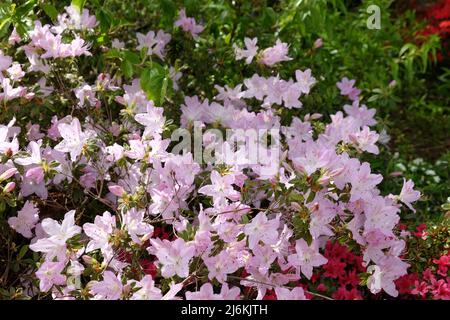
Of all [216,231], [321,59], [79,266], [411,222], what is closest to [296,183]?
[216,231]

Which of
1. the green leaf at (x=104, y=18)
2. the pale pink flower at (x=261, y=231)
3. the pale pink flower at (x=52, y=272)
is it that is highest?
the green leaf at (x=104, y=18)

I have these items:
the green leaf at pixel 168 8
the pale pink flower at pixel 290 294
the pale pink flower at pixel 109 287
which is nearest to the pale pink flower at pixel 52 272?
the pale pink flower at pixel 109 287

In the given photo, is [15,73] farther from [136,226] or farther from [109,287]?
[109,287]

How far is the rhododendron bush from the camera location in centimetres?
175

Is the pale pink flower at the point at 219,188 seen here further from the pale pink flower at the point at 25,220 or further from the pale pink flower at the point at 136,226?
the pale pink flower at the point at 25,220

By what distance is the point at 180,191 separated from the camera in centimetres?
192

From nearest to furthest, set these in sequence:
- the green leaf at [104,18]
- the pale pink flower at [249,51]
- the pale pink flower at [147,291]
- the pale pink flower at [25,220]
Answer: the pale pink flower at [147,291], the pale pink flower at [25,220], the green leaf at [104,18], the pale pink flower at [249,51]

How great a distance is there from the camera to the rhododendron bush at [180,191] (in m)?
1.75

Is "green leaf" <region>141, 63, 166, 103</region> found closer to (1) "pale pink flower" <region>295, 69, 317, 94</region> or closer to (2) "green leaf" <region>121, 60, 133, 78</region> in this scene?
(2) "green leaf" <region>121, 60, 133, 78</region>

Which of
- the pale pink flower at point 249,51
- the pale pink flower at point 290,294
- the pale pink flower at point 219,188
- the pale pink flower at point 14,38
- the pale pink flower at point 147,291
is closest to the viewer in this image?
the pale pink flower at point 147,291

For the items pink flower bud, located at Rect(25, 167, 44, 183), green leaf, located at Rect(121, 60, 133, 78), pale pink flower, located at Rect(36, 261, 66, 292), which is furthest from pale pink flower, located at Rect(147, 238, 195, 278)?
green leaf, located at Rect(121, 60, 133, 78)

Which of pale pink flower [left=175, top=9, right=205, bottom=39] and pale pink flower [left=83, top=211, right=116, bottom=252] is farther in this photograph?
pale pink flower [left=175, top=9, right=205, bottom=39]

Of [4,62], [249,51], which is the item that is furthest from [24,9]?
[249,51]
